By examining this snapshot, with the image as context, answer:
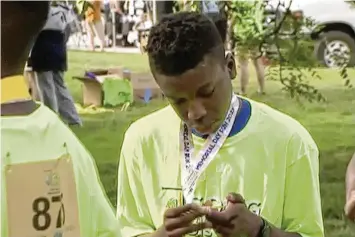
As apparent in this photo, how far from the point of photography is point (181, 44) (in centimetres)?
246

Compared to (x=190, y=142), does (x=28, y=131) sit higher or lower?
higher

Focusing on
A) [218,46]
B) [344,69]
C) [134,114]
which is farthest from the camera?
[134,114]

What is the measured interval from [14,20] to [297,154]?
106 cm

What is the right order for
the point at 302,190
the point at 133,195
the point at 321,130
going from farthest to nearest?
the point at 321,130
the point at 133,195
the point at 302,190

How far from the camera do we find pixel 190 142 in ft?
8.44

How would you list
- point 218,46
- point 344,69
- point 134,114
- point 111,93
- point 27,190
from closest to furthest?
1. point 27,190
2. point 218,46
3. point 344,69
4. point 134,114
5. point 111,93

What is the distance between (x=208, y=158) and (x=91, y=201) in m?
0.65

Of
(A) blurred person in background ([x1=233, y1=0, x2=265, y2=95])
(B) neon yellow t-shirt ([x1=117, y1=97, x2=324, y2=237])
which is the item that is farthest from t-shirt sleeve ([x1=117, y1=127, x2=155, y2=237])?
(A) blurred person in background ([x1=233, y1=0, x2=265, y2=95])

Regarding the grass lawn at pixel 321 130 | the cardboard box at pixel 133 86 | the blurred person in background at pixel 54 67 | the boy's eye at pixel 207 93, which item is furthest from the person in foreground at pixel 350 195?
the cardboard box at pixel 133 86

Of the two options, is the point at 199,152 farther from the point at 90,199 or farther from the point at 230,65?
the point at 90,199

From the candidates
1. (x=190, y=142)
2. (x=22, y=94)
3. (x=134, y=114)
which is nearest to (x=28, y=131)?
(x=22, y=94)

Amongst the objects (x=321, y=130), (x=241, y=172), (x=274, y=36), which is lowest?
(x=321, y=130)

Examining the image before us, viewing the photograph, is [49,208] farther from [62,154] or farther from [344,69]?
[344,69]

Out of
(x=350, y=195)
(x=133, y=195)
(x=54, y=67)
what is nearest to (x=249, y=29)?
(x=350, y=195)
